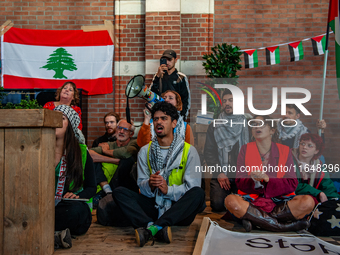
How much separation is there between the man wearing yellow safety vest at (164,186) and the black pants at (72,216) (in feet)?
0.95

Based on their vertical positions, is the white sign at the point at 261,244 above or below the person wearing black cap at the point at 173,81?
below

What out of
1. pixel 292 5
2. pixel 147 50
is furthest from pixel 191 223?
pixel 292 5

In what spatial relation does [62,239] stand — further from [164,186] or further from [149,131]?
[149,131]

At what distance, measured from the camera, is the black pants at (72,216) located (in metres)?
2.33

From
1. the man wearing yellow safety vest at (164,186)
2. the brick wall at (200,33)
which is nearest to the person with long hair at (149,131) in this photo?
the man wearing yellow safety vest at (164,186)

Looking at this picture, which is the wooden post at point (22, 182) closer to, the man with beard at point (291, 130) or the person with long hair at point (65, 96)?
the man with beard at point (291, 130)

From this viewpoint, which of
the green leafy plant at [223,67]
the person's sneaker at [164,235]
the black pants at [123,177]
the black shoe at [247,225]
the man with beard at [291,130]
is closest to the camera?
the person's sneaker at [164,235]

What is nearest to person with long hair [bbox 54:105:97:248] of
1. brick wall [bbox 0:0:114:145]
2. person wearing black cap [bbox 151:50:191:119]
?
person wearing black cap [bbox 151:50:191:119]

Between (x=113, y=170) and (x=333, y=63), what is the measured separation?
4.32m

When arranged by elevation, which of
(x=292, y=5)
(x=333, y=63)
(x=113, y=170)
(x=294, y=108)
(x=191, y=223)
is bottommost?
(x=191, y=223)

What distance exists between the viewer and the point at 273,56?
5344 millimetres

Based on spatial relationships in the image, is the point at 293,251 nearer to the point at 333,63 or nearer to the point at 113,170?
the point at 113,170

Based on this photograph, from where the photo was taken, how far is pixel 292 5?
5367mm

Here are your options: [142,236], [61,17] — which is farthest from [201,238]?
[61,17]
